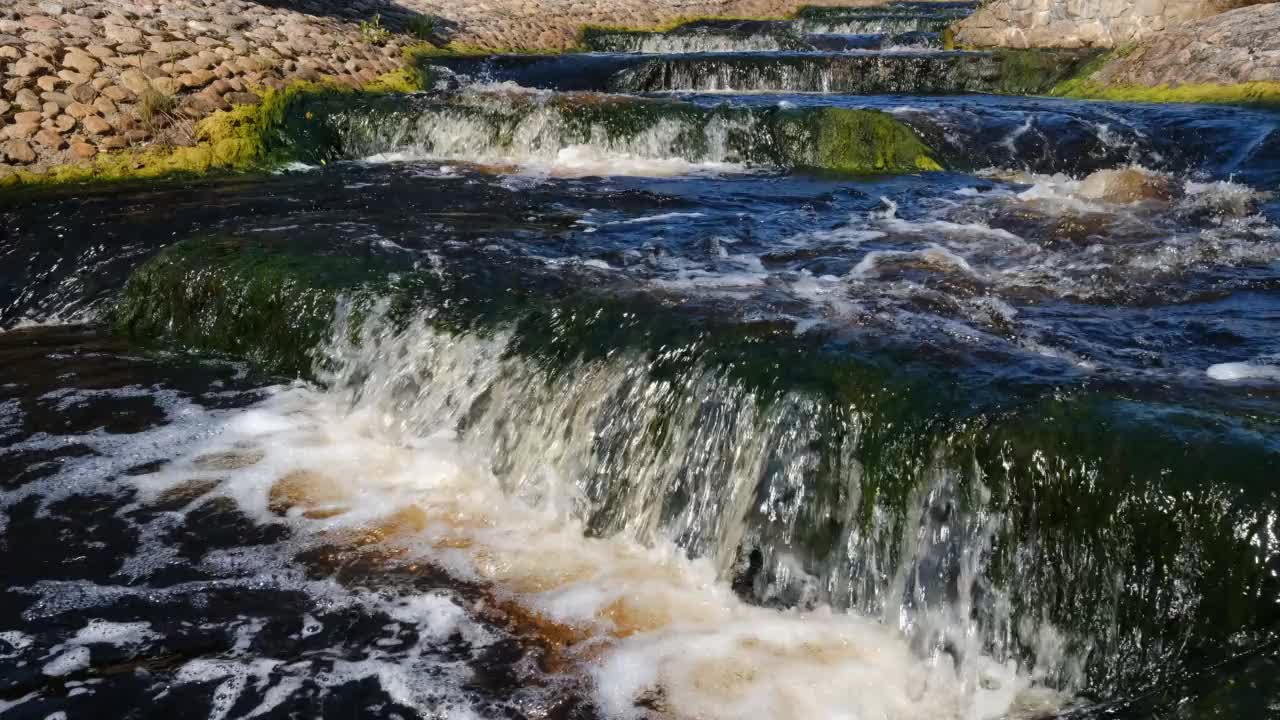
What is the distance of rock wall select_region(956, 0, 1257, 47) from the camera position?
1463 centimetres

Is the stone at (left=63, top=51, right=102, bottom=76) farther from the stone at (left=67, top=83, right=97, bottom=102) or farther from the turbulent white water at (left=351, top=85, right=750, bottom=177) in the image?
the turbulent white water at (left=351, top=85, right=750, bottom=177)

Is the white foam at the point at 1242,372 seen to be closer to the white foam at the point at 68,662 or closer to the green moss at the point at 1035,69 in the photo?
the white foam at the point at 68,662

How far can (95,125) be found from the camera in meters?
10.6

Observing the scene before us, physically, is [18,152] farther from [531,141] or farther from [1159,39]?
[1159,39]

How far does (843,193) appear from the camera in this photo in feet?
29.9

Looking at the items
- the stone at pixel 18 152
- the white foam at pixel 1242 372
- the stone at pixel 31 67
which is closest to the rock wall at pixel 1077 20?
the white foam at pixel 1242 372

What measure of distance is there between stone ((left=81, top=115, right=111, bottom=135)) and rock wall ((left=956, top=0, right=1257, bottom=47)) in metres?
13.9

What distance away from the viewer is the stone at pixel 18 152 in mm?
10016

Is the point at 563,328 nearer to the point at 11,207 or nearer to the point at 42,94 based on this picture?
the point at 11,207

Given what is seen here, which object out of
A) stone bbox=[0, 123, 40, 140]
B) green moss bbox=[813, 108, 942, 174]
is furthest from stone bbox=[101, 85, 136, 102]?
green moss bbox=[813, 108, 942, 174]

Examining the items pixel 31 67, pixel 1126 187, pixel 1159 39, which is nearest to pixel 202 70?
pixel 31 67

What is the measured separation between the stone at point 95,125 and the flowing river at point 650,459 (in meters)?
2.68

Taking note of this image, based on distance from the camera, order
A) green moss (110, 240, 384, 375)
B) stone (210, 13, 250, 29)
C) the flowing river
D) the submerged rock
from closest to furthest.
A: the flowing river
green moss (110, 240, 384, 375)
the submerged rock
stone (210, 13, 250, 29)

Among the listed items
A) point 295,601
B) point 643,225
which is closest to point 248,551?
→ point 295,601
